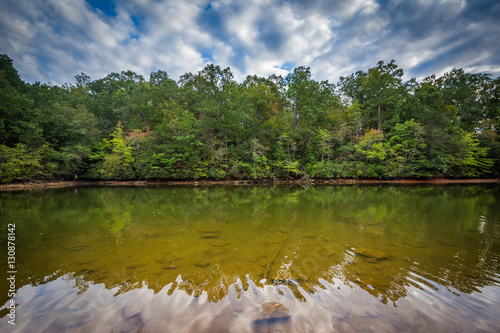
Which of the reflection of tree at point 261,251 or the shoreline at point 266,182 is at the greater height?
the reflection of tree at point 261,251

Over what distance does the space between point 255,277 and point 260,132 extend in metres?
24.5

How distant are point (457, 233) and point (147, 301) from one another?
28.1 ft

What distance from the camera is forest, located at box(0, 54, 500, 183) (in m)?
23.7

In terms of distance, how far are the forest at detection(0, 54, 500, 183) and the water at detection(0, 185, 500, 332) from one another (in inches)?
745

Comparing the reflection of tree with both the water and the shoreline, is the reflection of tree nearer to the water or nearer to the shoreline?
the water

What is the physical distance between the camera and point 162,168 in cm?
2464

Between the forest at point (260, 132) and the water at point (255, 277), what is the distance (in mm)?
18923

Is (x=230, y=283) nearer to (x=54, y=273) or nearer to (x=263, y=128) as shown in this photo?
(x=54, y=273)

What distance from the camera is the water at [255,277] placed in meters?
2.54

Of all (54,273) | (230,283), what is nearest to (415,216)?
(230,283)

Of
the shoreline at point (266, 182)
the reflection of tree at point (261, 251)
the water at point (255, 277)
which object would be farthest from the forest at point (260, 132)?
the water at point (255, 277)

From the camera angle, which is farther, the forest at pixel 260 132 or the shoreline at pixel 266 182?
the shoreline at pixel 266 182

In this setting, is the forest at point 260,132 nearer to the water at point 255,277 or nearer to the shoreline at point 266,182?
the shoreline at point 266,182

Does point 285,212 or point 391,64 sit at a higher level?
point 391,64
